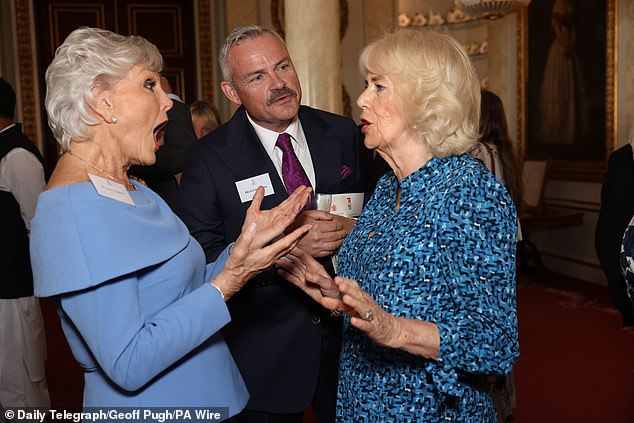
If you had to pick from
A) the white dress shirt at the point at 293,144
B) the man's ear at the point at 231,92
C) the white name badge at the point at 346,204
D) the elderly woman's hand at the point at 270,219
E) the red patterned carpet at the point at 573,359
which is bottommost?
the red patterned carpet at the point at 573,359

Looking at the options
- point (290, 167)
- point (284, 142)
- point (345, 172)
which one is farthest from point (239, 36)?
point (345, 172)

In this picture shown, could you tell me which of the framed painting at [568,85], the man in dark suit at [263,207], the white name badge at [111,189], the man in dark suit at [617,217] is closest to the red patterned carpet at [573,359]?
the man in dark suit at [617,217]

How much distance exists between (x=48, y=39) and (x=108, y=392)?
7.18 m

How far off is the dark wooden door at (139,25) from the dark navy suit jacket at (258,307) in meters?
5.84

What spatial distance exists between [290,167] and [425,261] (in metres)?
0.96

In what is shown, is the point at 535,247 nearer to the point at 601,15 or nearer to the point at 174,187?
the point at 601,15

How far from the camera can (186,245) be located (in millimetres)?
1777

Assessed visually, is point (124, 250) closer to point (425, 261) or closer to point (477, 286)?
point (425, 261)

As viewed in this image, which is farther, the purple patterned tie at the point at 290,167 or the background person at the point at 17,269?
the background person at the point at 17,269

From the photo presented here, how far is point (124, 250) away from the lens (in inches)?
61.0

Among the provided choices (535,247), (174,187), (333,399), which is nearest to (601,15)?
(535,247)

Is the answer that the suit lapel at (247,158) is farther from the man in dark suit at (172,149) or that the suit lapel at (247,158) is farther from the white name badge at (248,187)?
the man in dark suit at (172,149)

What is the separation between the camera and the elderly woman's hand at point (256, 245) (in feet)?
5.43

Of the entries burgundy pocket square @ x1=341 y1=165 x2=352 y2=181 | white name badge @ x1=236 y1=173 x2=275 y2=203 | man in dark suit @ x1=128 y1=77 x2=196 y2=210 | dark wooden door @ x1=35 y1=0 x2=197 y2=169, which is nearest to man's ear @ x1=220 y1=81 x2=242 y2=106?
white name badge @ x1=236 y1=173 x2=275 y2=203
